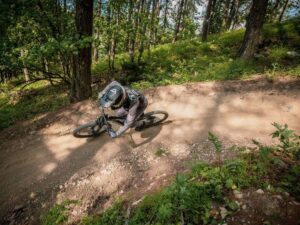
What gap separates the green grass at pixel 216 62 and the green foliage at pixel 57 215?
24.6 feet

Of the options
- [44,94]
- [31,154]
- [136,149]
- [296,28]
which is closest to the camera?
[136,149]

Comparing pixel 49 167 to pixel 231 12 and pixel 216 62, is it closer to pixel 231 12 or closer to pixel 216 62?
pixel 216 62

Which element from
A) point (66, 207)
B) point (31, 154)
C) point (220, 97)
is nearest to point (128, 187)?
point (66, 207)

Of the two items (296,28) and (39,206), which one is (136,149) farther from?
(296,28)

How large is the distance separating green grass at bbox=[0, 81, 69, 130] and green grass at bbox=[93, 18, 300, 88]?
3.68 m

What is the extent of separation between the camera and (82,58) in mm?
9719

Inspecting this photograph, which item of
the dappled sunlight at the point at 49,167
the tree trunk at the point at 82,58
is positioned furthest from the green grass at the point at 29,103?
the dappled sunlight at the point at 49,167

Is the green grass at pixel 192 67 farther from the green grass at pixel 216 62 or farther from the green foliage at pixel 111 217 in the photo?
the green foliage at pixel 111 217

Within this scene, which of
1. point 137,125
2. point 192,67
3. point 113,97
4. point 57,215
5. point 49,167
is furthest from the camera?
point 192,67

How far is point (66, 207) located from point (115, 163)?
5.43 ft

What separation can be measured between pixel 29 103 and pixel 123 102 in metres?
12.6

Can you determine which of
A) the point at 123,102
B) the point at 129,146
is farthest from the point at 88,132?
the point at 123,102

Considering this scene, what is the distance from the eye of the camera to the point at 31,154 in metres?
7.66

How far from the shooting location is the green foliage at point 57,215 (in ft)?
16.7
